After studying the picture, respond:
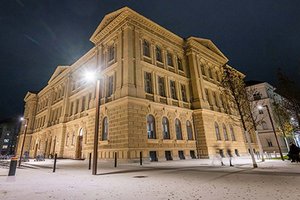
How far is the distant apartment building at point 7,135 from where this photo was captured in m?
83.0

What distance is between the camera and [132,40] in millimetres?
19656

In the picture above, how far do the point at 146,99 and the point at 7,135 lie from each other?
100 meters

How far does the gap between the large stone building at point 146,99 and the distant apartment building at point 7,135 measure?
235 feet

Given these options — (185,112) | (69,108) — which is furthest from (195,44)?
(69,108)

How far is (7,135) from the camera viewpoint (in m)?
85.6

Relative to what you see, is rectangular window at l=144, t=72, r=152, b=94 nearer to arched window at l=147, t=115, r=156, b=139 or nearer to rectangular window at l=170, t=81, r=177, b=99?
arched window at l=147, t=115, r=156, b=139

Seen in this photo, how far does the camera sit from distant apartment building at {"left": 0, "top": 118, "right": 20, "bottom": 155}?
272 feet

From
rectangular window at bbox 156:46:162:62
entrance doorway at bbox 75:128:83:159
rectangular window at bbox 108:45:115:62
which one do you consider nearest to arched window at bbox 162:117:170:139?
rectangular window at bbox 156:46:162:62

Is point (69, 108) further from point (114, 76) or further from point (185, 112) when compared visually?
point (185, 112)

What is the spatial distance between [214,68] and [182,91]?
10490mm

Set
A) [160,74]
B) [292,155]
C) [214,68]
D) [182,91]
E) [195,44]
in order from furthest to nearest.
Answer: [214,68] < [195,44] < [182,91] < [160,74] < [292,155]

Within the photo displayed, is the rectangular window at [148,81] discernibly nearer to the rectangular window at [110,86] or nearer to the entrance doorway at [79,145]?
the rectangular window at [110,86]

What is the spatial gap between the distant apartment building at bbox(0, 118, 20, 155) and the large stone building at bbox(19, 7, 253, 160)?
7159 cm

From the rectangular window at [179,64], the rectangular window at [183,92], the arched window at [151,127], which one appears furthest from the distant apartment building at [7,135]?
the arched window at [151,127]
